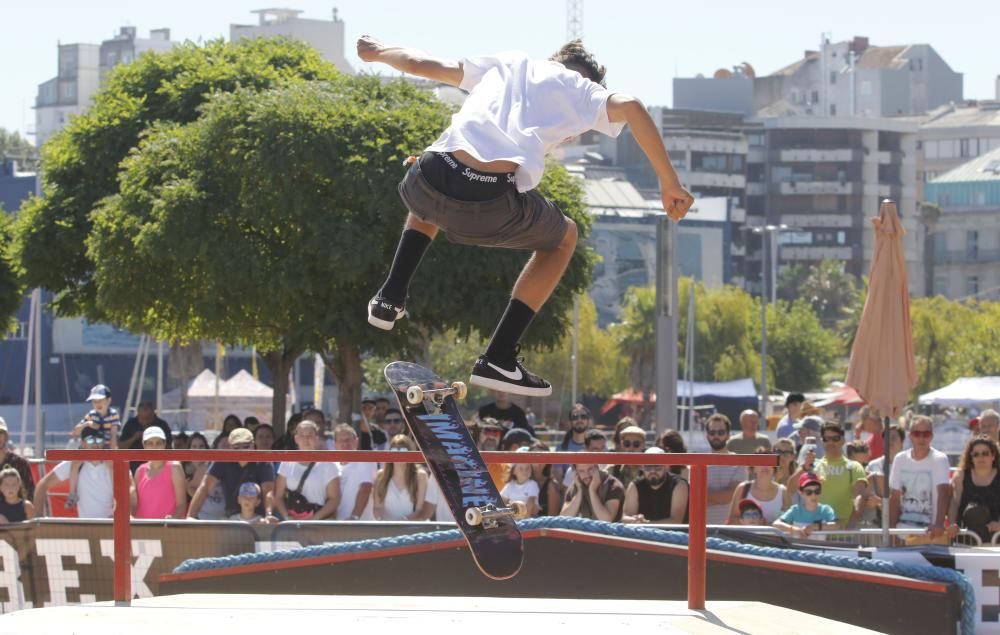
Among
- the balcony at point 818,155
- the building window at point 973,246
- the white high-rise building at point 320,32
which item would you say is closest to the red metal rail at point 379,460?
the white high-rise building at point 320,32

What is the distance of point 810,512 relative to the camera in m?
10.6

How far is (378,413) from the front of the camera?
16.9 m

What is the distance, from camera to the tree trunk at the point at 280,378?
24.9 m

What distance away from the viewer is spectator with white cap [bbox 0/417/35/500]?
453 inches

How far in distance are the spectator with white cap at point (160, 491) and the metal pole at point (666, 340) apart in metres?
7.00

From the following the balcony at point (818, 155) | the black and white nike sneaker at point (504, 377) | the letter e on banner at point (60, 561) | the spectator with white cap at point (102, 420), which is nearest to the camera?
the black and white nike sneaker at point (504, 377)

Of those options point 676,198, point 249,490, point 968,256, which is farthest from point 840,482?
point 968,256

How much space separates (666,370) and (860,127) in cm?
11998

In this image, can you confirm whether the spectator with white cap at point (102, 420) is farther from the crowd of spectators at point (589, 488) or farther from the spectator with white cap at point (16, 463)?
the crowd of spectators at point (589, 488)

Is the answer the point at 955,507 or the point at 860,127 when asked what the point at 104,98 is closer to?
the point at 955,507

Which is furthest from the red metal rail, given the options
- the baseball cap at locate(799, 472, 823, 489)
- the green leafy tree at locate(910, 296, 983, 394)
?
the green leafy tree at locate(910, 296, 983, 394)

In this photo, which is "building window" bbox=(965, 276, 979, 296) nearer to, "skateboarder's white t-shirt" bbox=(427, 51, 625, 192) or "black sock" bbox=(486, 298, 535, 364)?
"black sock" bbox=(486, 298, 535, 364)

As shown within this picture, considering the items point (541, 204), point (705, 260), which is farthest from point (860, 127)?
point (541, 204)

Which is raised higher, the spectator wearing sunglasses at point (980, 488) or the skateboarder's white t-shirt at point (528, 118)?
the skateboarder's white t-shirt at point (528, 118)
